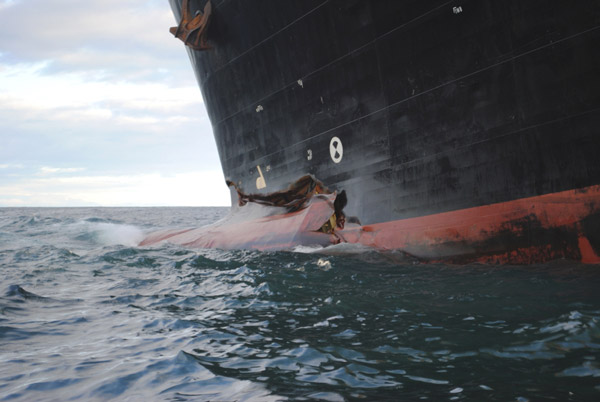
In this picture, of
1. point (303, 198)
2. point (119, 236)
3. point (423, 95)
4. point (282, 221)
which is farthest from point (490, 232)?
point (119, 236)

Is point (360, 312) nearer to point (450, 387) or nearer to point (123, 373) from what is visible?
point (450, 387)

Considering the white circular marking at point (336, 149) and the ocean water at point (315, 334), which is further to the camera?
the white circular marking at point (336, 149)

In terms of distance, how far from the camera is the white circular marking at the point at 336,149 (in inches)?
292

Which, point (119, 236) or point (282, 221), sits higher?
point (119, 236)

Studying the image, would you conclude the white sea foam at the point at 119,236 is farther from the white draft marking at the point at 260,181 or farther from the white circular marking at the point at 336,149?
the white circular marking at the point at 336,149

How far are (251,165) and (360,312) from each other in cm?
613

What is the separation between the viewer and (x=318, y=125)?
7.73 metres

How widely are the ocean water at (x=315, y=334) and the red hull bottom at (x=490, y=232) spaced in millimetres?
192

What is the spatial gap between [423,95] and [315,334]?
3.74 m

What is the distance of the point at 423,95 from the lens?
6.11 metres

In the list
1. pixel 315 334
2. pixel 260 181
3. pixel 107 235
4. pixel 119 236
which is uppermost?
pixel 260 181

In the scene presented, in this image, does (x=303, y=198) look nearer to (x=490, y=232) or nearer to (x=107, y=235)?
(x=490, y=232)

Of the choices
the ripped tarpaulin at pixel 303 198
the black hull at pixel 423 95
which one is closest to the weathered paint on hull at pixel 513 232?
the black hull at pixel 423 95

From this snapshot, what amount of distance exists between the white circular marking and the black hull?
0.19ft
